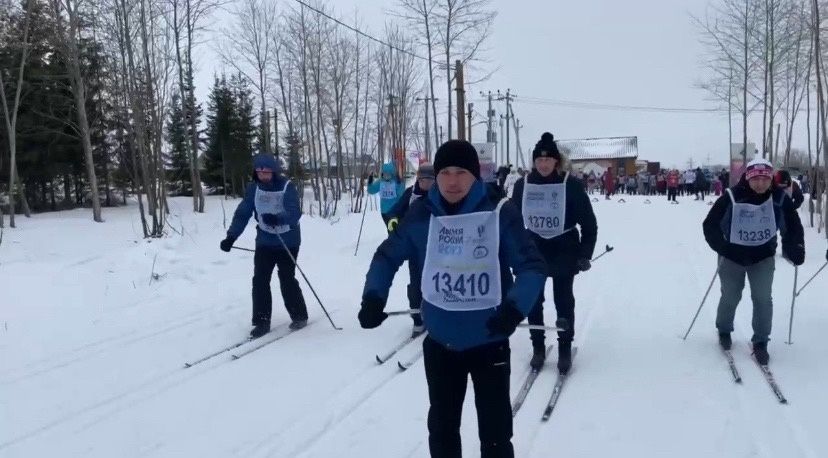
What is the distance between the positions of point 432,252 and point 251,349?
3.81 metres

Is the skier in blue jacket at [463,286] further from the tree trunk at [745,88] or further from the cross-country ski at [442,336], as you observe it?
the tree trunk at [745,88]

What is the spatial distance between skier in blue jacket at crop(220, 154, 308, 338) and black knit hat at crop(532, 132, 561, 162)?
2.79m

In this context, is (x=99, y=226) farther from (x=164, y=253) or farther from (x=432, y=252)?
(x=432, y=252)

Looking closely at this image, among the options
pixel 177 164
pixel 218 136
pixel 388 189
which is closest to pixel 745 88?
pixel 388 189

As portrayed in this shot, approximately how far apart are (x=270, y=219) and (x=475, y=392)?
443cm

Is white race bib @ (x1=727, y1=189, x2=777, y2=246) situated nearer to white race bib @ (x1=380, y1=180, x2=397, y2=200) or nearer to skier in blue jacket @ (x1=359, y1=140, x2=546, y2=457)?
skier in blue jacket @ (x1=359, y1=140, x2=546, y2=457)

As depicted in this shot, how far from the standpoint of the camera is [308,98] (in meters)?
31.2

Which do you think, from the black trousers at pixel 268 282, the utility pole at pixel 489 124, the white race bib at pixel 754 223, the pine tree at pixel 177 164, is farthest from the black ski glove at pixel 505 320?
the utility pole at pixel 489 124

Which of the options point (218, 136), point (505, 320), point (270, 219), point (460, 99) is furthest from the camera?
point (218, 136)

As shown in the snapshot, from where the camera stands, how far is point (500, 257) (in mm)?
3238

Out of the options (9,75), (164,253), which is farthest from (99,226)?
(164,253)

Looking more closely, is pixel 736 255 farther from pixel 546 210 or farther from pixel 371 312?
pixel 371 312

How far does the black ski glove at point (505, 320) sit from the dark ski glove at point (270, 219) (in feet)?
15.1

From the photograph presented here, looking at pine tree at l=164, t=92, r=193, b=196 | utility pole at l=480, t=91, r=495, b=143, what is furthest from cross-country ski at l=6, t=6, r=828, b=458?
utility pole at l=480, t=91, r=495, b=143
